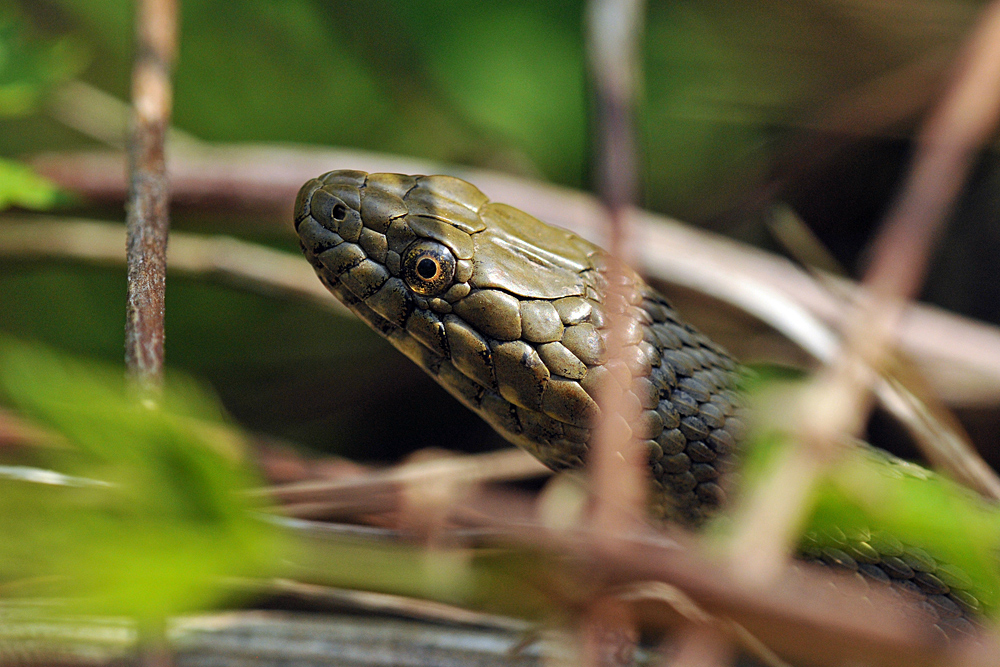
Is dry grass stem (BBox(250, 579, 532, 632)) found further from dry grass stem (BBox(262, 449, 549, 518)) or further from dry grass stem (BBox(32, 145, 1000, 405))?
dry grass stem (BBox(32, 145, 1000, 405))

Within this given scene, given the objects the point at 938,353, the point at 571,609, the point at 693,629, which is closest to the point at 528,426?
the point at 693,629

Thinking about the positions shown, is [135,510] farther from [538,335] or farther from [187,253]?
[187,253]

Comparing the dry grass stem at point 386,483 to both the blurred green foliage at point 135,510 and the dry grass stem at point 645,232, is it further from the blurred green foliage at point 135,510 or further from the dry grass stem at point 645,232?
the dry grass stem at point 645,232

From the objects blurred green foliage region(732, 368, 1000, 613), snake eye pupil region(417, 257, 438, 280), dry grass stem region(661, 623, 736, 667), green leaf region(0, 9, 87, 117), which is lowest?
dry grass stem region(661, 623, 736, 667)

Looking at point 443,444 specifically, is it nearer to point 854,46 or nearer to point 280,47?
point 280,47

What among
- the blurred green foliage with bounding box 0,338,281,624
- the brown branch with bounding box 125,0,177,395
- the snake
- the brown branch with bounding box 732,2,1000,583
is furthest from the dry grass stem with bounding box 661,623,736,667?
the brown branch with bounding box 125,0,177,395

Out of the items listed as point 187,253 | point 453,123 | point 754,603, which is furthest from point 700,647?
point 453,123
